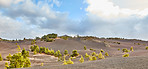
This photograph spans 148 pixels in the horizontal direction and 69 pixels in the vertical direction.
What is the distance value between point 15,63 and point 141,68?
45.2 feet

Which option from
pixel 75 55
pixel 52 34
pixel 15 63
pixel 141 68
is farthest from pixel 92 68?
pixel 52 34

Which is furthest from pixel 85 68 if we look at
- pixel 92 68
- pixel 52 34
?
pixel 52 34

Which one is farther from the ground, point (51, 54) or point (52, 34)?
point (52, 34)

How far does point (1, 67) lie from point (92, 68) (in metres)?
16.1

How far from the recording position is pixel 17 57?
54.6 feet

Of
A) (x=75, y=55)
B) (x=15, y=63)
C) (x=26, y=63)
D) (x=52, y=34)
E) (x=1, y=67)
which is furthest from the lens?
(x=52, y=34)

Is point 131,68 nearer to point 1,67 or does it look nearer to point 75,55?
point 1,67

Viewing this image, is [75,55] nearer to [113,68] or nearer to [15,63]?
[15,63]

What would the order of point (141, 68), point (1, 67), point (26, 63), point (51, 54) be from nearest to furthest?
point (141, 68), point (26, 63), point (1, 67), point (51, 54)

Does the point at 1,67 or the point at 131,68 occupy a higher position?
the point at 131,68

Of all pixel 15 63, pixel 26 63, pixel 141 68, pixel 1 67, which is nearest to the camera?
pixel 141 68

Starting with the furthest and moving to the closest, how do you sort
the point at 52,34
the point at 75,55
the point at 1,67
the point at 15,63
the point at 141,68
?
1. the point at 52,34
2. the point at 75,55
3. the point at 1,67
4. the point at 15,63
5. the point at 141,68

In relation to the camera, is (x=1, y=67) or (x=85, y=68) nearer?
(x=85, y=68)

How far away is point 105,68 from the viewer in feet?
29.7
